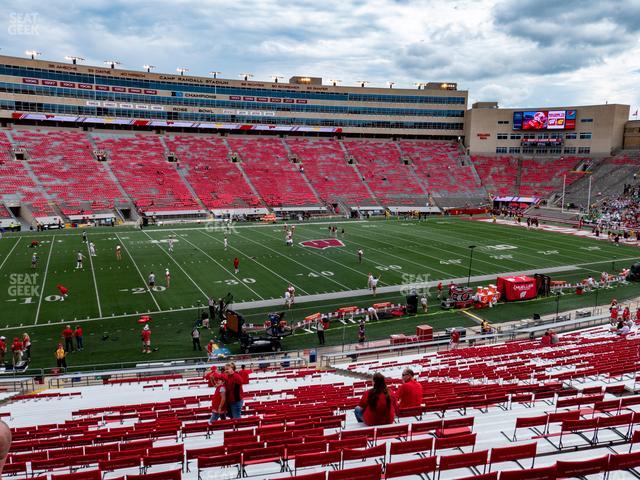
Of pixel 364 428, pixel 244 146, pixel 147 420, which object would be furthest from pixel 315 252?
pixel 244 146

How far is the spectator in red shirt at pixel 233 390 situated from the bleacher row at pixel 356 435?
1.62ft

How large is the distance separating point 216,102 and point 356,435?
2921 inches

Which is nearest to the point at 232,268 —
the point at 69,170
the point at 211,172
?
the point at 69,170

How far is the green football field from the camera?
22.2 m

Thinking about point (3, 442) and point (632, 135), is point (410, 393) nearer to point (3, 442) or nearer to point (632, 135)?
point (3, 442)

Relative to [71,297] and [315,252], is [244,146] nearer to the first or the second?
[315,252]

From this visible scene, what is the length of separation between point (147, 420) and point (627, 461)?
7.78m

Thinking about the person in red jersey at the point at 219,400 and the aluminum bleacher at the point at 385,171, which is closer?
the person in red jersey at the point at 219,400

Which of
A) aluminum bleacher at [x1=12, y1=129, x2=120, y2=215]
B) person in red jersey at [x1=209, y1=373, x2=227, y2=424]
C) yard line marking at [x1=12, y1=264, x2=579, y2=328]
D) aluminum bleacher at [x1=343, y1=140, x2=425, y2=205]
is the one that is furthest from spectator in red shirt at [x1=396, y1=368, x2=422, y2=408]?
aluminum bleacher at [x1=343, y1=140, x2=425, y2=205]

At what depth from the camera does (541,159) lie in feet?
255

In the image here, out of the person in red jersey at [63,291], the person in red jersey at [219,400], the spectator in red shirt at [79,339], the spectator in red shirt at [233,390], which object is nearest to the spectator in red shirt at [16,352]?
the spectator in red shirt at [79,339]

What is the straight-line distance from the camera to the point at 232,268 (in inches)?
1196

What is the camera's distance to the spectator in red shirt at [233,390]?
8.14 metres

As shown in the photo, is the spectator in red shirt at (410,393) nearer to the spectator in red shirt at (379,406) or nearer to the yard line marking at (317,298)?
the spectator in red shirt at (379,406)
